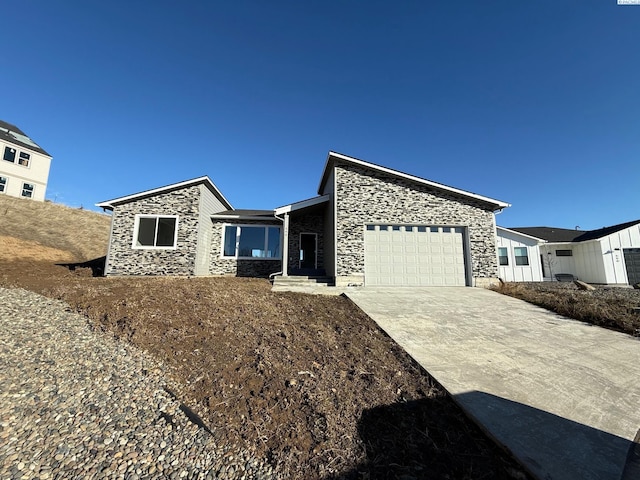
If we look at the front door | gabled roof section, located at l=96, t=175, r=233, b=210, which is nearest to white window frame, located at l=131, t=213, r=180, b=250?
gabled roof section, located at l=96, t=175, r=233, b=210

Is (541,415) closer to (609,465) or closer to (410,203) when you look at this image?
(609,465)

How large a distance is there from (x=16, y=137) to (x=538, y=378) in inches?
1528

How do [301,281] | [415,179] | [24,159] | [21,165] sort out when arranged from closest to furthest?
[301,281] < [415,179] < [21,165] < [24,159]

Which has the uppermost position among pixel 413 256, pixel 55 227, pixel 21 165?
pixel 21 165

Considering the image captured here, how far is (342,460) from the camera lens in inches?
99.0

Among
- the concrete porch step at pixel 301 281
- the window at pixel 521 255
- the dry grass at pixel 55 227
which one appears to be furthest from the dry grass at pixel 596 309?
the dry grass at pixel 55 227

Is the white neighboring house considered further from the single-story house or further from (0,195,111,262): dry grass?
(0,195,111,262): dry grass

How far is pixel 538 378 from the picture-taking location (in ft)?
13.2

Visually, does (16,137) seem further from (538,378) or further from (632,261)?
(632,261)

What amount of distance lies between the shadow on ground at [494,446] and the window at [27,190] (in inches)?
1357

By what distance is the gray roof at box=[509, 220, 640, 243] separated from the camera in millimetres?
17328

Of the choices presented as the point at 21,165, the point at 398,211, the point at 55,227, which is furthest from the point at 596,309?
the point at 21,165

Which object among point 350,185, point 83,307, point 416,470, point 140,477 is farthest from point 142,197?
point 416,470

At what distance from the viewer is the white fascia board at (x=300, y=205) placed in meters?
12.4
